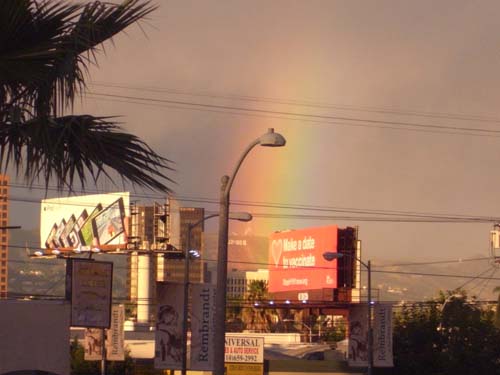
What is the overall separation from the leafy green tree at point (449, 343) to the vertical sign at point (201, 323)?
24754 millimetres

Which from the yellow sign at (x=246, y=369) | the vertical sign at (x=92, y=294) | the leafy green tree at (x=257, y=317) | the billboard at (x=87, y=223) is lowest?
the yellow sign at (x=246, y=369)

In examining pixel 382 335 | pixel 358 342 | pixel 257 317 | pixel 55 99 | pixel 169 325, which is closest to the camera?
pixel 55 99

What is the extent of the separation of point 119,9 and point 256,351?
54825 millimetres

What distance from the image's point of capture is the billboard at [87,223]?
91375 millimetres

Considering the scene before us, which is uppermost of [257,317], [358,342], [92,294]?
[92,294]

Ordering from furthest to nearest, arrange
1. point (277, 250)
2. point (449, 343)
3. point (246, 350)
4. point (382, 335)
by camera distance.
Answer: point (277, 250)
point (449, 343)
point (246, 350)
point (382, 335)

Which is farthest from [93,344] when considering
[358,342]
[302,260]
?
[302,260]

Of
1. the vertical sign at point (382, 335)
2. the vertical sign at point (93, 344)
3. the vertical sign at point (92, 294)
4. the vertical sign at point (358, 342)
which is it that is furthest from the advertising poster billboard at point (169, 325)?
the vertical sign at point (382, 335)

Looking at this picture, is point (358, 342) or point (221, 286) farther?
point (358, 342)

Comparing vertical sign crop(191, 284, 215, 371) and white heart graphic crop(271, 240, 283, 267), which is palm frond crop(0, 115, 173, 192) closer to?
vertical sign crop(191, 284, 215, 371)

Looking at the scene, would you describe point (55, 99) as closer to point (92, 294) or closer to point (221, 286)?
point (221, 286)

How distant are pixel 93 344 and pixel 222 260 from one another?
37.5 m

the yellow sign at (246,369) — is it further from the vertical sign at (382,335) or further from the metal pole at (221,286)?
the metal pole at (221,286)

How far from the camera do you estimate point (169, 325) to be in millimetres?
45719
